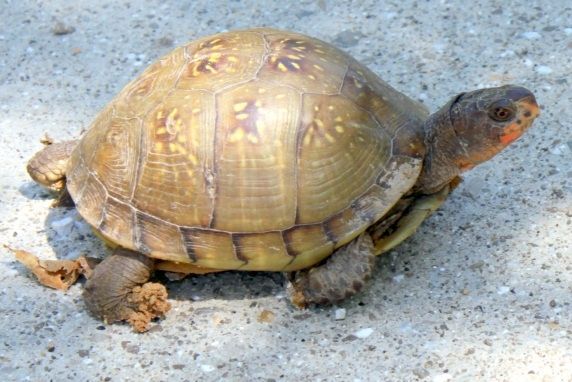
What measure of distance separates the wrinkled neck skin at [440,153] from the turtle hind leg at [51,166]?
138cm

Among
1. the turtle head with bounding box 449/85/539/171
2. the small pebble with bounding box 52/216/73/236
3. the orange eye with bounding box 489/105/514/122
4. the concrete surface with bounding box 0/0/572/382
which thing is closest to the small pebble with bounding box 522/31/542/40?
the concrete surface with bounding box 0/0/572/382

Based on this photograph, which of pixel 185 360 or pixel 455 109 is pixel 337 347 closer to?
pixel 185 360

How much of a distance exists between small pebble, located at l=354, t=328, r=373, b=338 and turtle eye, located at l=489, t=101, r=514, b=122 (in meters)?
0.83

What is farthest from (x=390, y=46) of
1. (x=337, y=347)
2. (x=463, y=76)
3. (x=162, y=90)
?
(x=337, y=347)

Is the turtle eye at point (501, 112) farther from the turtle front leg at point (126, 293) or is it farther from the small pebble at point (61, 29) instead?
the small pebble at point (61, 29)

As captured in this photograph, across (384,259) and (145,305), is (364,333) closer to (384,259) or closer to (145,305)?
(384,259)

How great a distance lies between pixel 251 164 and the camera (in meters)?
2.83

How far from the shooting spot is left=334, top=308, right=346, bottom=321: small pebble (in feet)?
9.56

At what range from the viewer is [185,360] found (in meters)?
2.80

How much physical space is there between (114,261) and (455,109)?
1.29 metres

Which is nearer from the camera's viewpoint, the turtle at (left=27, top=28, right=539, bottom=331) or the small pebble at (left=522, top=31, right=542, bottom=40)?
the turtle at (left=27, top=28, right=539, bottom=331)

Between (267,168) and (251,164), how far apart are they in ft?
0.18

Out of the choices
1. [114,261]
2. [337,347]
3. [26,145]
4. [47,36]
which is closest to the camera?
[337,347]

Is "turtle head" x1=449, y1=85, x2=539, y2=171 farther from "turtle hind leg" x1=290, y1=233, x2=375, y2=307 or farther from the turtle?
"turtle hind leg" x1=290, y1=233, x2=375, y2=307
